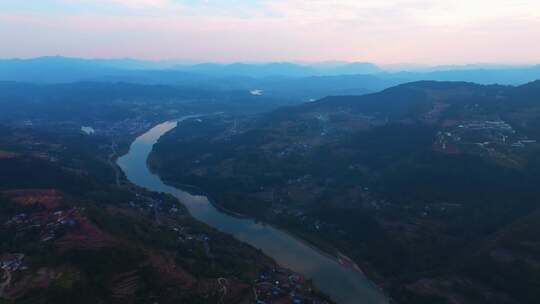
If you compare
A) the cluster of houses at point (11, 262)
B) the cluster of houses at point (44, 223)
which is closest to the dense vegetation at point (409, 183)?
the cluster of houses at point (44, 223)

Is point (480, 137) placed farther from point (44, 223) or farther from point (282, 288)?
point (44, 223)

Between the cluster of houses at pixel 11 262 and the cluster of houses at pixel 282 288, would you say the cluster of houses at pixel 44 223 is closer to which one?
the cluster of houses at pixel 11 262

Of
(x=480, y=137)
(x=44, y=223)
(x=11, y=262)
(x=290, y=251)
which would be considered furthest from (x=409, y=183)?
(x=11, y=262)

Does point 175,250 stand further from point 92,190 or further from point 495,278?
point 495,278

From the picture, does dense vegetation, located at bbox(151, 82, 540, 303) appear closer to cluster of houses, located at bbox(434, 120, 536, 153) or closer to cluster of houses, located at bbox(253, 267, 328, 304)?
cluster of houses, located at bbox(434, 120, 536, 153)

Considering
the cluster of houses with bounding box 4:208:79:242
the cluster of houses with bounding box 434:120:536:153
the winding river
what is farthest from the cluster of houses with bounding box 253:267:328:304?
the cluster of houses with bounding box 434:120:536:153

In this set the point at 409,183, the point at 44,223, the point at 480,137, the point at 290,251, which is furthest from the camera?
the point at 480,137
